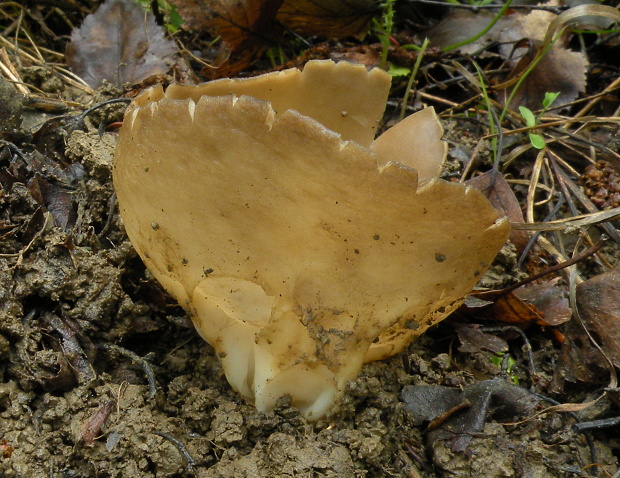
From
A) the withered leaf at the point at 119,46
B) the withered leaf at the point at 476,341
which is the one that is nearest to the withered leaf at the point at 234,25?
the withered leaf at the point at 119,46

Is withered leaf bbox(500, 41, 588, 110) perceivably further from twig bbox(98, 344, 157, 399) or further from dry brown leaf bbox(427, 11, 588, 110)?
twig bbox(98, 344, 157, 399)

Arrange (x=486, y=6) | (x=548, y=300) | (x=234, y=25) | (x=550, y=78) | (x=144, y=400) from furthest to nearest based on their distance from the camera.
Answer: (x=486, y=6)
(x=550, y=78)
(x=234, y=25)
(x=548, y=300)
(x=144, y=400)

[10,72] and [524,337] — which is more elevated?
[10,72]

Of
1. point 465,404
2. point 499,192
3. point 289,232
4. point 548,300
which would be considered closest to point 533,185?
point 499,192

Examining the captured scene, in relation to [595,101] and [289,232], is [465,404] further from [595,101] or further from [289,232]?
[595,101]

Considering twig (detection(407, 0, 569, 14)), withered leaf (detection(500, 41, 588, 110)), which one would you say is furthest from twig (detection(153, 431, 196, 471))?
twig (detection(407, 0, 569, 14))

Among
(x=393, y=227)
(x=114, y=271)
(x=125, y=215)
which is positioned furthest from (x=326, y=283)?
(x=114, y=271)
